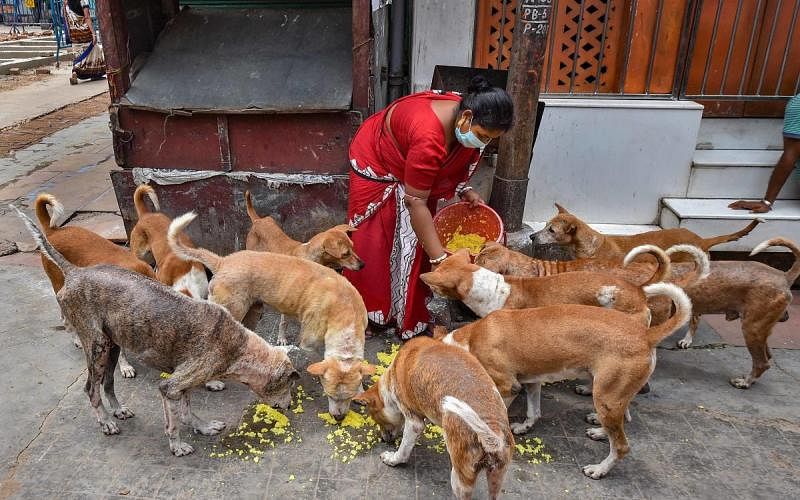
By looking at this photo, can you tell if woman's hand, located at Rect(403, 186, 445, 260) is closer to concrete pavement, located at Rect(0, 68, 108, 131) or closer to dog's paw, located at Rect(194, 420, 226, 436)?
dog's paw, located at Rect(194, 420, 226, 436)

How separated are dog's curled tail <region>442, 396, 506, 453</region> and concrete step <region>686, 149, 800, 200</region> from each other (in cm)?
565

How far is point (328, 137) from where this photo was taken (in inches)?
250

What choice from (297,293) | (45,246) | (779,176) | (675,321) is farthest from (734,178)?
(45,246)

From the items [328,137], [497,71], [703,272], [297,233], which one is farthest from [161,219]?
[703,272]

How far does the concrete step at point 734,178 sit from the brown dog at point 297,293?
5.10 m

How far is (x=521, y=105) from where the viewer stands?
5723 millimetres

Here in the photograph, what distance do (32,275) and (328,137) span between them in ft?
12.2

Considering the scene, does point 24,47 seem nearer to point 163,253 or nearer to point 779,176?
point 163,253

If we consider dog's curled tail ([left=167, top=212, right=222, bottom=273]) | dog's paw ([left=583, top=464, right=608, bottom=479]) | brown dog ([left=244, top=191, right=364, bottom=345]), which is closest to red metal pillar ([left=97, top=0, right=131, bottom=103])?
brown dog ([left=244, top=191, right=364, bottom=345])

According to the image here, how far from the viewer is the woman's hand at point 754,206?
22.8 ft

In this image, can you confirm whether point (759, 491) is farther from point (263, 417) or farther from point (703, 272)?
point (263, 417)

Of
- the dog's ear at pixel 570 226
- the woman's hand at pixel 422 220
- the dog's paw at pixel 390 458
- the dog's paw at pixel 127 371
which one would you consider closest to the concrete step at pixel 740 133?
the dog's ear at pixel 570 226

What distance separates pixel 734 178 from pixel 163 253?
6.86 m

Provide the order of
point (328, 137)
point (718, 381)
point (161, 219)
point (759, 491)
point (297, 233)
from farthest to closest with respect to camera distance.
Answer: point (297, 233), point (328, 137), point (161, 219), point (718, 381), point (759, 491)
